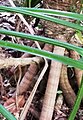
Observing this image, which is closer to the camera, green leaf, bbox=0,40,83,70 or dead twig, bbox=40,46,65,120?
green leaf, bbox=0,40,83,70

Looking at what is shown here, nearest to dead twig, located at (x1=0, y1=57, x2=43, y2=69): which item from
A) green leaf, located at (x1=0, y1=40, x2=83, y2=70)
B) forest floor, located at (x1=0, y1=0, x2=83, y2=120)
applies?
forest floor, located at (x1=0, y1=0, x2=83, y2=120)

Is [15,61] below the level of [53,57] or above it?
below

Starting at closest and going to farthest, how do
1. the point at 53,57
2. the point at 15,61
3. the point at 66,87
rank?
the point at 53,57 < the point at 15,61 < the point at 66,87

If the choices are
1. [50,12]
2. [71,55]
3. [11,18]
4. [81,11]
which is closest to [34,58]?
[71,55]

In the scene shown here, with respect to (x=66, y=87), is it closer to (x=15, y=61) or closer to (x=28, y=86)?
(x=28, y=86)

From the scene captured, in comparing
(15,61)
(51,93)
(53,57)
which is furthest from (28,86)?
(53,57)

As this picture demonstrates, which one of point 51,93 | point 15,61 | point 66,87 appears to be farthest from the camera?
point 66,87

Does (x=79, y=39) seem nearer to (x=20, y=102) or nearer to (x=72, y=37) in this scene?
(x=72, y=37)

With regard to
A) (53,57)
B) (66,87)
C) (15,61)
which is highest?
(53,57)

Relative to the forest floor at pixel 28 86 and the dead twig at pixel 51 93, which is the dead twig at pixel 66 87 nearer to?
the forest floor at pixel 28 86

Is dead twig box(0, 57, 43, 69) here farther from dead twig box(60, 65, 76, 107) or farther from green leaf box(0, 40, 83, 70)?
green leaf box(0, 40, 83, 70)

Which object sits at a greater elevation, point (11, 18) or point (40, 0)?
point (40, 0)
